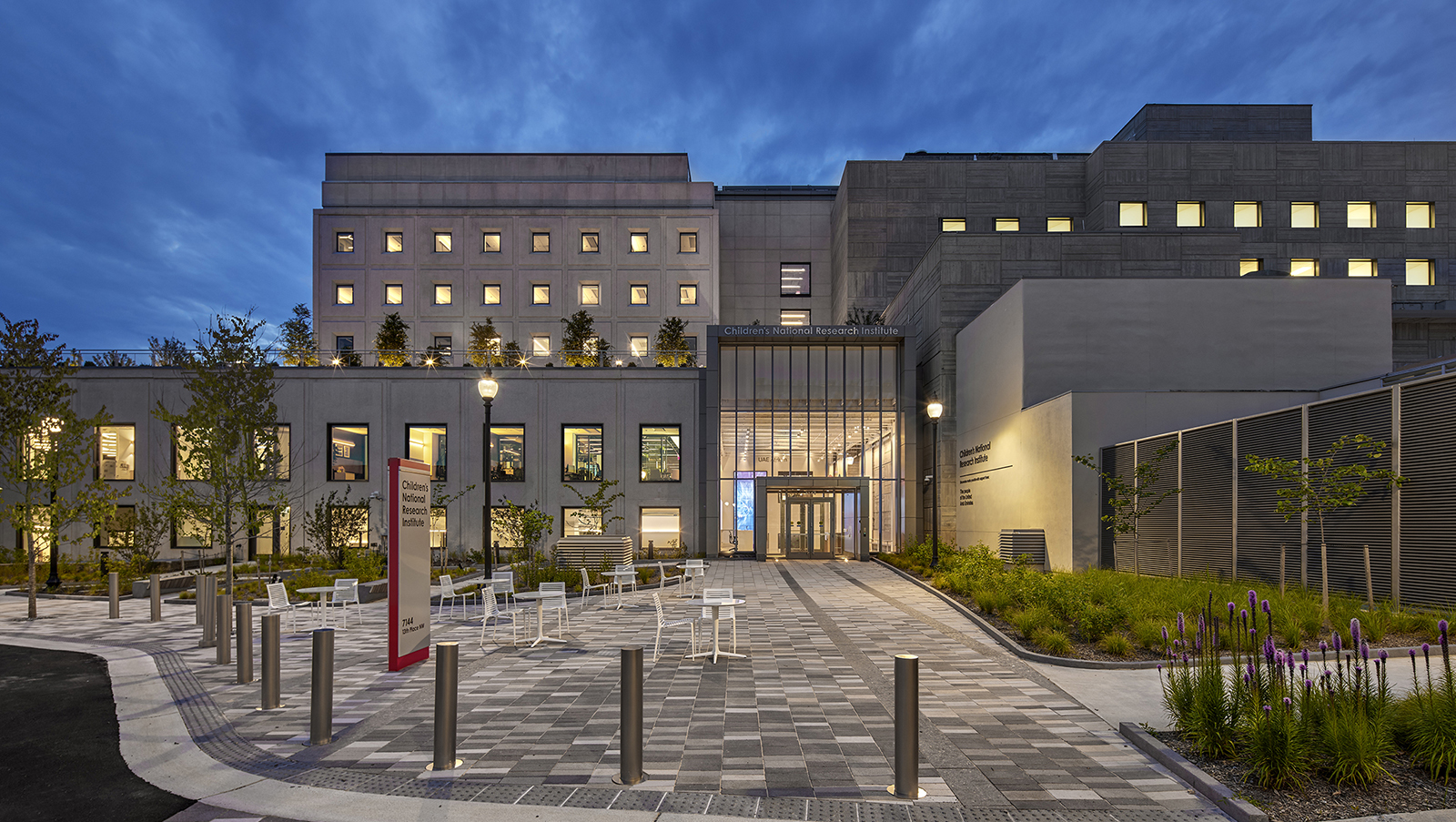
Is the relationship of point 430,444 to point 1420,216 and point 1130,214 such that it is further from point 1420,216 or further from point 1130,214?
point 1420,216

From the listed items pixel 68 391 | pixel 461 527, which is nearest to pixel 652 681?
pixel 68 391

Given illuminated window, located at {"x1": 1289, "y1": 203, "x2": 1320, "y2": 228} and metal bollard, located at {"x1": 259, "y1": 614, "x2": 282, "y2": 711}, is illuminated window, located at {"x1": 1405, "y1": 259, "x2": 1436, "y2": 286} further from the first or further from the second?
metal bollard, located at {"x1": 259, "y1": 614, "x2": 282, "y2": 711}

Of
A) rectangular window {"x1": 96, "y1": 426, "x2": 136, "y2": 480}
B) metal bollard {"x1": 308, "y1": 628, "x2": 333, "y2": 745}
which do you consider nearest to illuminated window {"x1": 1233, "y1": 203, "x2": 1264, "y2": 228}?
metal bollard {"x1": 308, "y1": 628, "x2": 333, "y2": 745}

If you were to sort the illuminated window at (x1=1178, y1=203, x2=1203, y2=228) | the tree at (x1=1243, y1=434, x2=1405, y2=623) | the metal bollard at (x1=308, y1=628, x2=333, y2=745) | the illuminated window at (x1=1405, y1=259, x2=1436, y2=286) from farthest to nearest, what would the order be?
the illuminated window at (x1=1178, y1=203, x2=1203, y2=228)
the illuminated window at (x1=1405, y1=259, x2=1436, y2=286)
the tree at (x1=1243, y1=434, x2=1405, y2=623)
the metal bollard at (x1=308, y1=628, x2=333, y2=745)

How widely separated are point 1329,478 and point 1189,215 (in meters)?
30.8

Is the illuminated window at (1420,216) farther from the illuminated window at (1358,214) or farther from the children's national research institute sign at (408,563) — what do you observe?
the children's national research institute sign at (408,563)

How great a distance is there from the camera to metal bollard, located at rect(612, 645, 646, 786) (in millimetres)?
5590

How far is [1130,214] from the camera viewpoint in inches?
1503

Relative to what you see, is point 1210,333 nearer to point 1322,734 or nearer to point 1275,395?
point 1275,395

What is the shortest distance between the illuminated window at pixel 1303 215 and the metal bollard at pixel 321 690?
45206 mm

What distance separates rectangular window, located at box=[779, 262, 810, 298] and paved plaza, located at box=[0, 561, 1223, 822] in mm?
37831

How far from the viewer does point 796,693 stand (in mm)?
8484

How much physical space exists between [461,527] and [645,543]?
815 cm

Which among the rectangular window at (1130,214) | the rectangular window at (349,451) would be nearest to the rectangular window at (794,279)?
the rectangular window at (1130,214)
